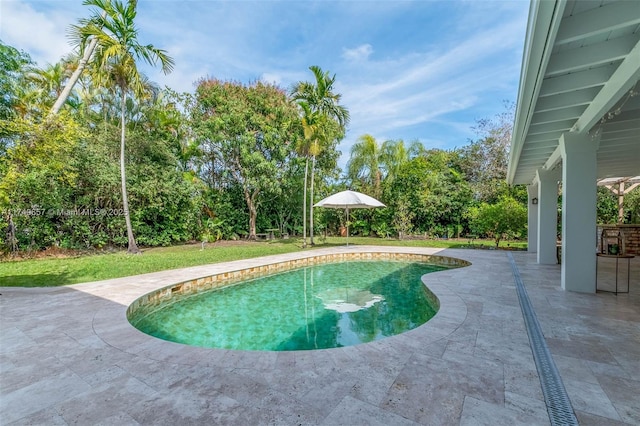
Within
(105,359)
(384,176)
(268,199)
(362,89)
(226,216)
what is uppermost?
(362,89)

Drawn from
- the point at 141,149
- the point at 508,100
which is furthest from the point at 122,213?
the point at 508,100

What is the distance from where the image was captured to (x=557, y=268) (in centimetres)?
798

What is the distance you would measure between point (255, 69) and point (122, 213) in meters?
9.94

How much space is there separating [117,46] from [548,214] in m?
14.6

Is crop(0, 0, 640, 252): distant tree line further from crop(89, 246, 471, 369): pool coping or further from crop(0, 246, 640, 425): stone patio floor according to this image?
crop(0, 246, 640, 425): stone patio floor

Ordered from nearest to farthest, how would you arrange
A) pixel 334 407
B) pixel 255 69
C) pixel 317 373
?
pixel 334 407
pixel 317 373
pixel 255 69

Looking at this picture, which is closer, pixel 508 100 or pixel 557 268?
pixel 557 268

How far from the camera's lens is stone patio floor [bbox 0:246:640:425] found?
2.09 meters

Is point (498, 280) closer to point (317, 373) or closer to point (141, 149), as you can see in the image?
point (317, 373)

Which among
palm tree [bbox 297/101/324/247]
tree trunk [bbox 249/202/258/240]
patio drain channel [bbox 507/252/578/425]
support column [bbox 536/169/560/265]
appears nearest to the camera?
patio drain channel [bbox 507/252/578/425]

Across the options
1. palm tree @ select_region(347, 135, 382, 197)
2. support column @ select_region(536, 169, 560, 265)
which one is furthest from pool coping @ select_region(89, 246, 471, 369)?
palm tree @ select_region(347, 135, 382, 197)

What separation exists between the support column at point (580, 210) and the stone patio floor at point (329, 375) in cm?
106

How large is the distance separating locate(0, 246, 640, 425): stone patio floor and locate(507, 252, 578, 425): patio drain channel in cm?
5

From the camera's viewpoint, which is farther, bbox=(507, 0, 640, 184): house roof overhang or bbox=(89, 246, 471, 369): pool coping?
bbox=(89, 246, 471, 369): pool coping
